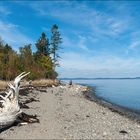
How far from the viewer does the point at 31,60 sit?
71.2 m

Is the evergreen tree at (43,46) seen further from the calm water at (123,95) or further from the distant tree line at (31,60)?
the calm water at (123,95)

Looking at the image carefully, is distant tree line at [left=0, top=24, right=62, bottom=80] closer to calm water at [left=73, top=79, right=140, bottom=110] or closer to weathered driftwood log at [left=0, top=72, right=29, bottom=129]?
calm water at [left=73, top=79, right=140, bottom=110]

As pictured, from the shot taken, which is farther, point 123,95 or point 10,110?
point 123,95

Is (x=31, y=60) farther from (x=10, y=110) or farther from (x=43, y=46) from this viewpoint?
(x=10, y=110)

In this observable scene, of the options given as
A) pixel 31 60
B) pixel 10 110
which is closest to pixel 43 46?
pixel 31 60

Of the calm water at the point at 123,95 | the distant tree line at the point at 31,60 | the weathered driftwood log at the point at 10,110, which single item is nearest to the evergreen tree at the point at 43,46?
the distant tree line at the point at 31,60

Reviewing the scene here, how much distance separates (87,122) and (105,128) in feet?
6.73

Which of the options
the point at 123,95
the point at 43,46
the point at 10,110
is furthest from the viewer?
the point at 43,46

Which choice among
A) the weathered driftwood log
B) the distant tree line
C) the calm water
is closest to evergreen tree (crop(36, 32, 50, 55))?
the distant tree line

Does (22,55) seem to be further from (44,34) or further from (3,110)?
(3,110)

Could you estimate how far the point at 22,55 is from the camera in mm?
68625

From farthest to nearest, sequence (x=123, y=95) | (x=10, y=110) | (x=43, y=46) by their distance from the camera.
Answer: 1. (x=43, y=46)
2. (x=123, y=95)
3. (x=10, y=110)

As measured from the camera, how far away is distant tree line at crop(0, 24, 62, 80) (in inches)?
2223

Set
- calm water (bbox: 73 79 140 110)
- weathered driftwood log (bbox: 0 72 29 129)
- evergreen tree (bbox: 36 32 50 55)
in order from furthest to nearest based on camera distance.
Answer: evergreen tree (bbox: 36 32 50 55) < calm water (bbox: 73 79 140 110) < weathered driftwood log (bbox: 0 72 29 129)
